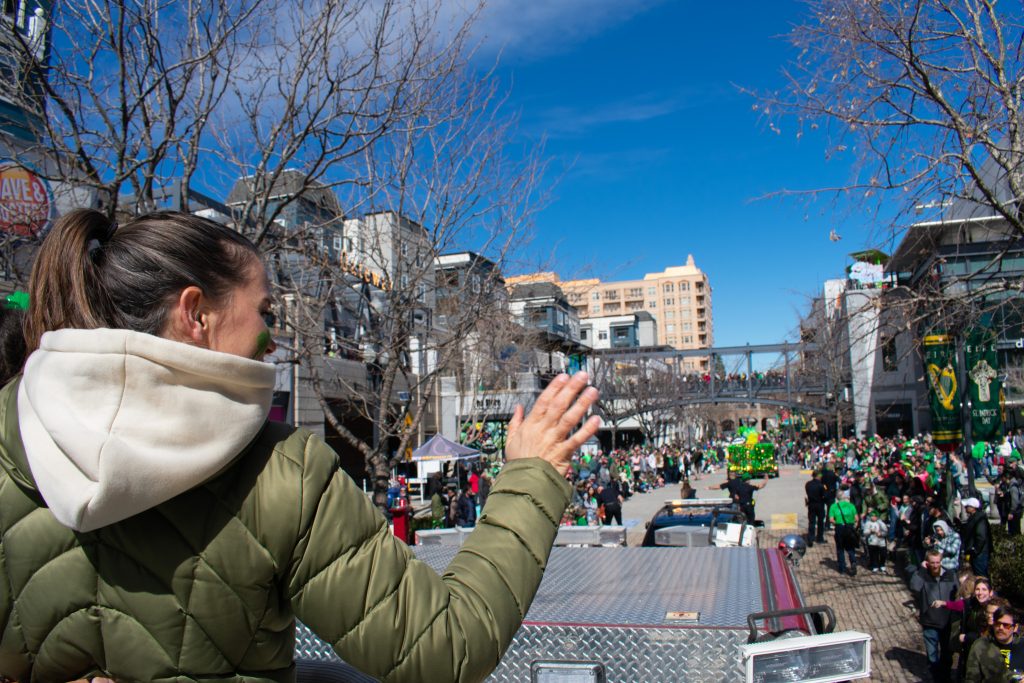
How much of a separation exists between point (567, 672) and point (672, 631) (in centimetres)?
63

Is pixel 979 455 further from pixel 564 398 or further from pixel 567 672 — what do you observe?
pixel 564 398

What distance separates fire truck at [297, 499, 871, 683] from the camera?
2.53 m

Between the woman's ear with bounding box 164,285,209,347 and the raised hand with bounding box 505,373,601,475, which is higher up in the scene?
the woman's ear with bounding box 164,285,209,347

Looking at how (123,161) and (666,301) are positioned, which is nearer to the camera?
(123,161)

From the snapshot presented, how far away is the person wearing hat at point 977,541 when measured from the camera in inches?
403

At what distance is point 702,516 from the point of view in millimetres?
10742

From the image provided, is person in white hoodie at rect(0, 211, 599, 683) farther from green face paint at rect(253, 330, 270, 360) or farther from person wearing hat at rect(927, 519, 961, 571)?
person wearing hat at rect(927, 519, 961, 571)

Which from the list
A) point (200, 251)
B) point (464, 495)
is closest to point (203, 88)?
point (200, 251)

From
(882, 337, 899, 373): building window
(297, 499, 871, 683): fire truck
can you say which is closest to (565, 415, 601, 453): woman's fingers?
(297, 499, 871, 683): fire truck

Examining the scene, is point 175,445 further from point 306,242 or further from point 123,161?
point 306,242

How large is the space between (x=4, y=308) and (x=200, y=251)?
115cm


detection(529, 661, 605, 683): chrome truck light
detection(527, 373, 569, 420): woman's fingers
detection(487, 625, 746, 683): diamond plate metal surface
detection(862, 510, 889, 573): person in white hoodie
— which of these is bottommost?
detection(862, 510, 889, 573): person in white hoodie

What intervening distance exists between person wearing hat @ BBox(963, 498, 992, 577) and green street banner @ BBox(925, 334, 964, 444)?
2.56 meters

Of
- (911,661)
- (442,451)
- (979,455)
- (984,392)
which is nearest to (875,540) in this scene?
(984,392)
